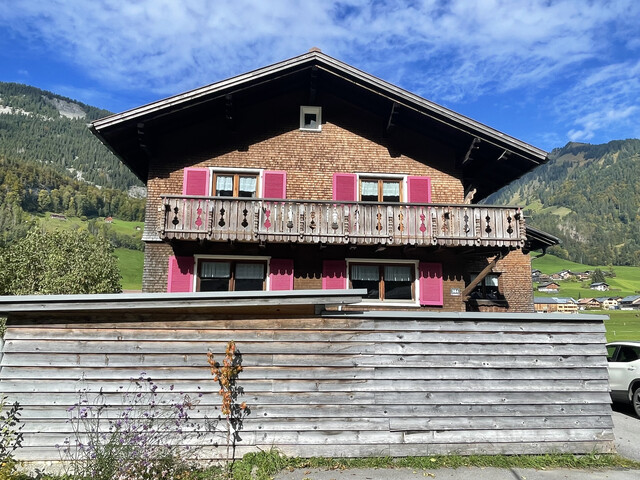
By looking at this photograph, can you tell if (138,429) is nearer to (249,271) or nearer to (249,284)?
(249,284)

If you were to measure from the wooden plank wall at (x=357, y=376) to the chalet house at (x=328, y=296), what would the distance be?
3cm

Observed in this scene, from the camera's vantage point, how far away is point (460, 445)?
7.13 meters

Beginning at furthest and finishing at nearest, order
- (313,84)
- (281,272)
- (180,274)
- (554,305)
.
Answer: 1. (554,305)
2. (313,84)
3. (281,272)
4. (180,274)

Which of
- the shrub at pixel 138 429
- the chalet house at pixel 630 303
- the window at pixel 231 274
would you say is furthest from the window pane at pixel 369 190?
the chalet house at pixel 630 303

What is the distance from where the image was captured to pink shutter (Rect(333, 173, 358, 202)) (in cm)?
1366

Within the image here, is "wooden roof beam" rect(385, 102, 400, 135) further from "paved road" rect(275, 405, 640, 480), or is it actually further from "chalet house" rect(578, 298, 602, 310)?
"chalet house" rect(578, 298, 602, 310)

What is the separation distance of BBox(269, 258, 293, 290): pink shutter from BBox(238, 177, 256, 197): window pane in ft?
7.79

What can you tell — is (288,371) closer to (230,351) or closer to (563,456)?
(230,351)

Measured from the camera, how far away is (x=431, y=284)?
13.4 m

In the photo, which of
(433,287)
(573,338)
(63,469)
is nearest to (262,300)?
(63,469)

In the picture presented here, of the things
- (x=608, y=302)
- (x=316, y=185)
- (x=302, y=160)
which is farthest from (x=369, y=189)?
(x=608, y=302)

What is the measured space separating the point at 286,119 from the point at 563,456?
11760 millimetres

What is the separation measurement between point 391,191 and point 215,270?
629 centimetres

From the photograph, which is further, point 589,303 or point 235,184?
point 589,303
